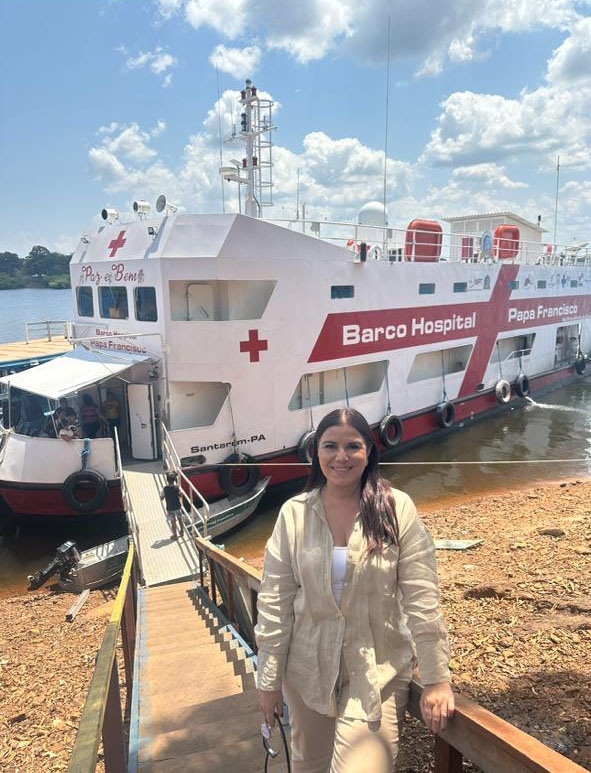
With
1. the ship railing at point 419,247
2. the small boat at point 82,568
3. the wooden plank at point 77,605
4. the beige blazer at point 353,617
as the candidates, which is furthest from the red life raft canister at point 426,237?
the beige blazer at point 353,617

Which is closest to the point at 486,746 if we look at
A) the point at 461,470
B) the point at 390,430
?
the point at 390,430

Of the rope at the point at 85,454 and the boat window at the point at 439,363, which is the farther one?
the boat window at the point at 439,363

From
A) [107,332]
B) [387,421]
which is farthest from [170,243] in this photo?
[387,421]

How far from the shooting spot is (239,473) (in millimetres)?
9977

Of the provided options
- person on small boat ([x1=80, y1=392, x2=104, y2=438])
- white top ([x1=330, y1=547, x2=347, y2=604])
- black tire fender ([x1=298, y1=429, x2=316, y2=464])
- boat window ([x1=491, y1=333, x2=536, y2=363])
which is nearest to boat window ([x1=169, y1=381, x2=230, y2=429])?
person on small boat ([x1=80, y1=392, x2=104, y2=438])

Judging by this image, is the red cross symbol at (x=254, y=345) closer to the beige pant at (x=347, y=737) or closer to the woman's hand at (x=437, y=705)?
the beige pant at (x=347, y=737)

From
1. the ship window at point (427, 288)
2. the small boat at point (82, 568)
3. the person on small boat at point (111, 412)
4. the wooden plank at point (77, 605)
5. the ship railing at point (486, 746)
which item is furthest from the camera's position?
the ship window at point (427, 288)

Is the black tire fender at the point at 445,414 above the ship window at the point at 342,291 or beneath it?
beneath

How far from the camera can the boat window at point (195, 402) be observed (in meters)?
9.79

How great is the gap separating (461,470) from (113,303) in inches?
349

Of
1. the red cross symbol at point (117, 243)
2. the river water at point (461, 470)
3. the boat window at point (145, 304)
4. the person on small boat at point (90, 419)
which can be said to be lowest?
the river water at point (461, 470)

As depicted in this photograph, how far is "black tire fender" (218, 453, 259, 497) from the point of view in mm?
9773

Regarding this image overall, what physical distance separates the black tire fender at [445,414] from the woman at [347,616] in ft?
41.3

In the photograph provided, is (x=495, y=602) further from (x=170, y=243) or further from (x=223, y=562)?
(x=170, y=243)
